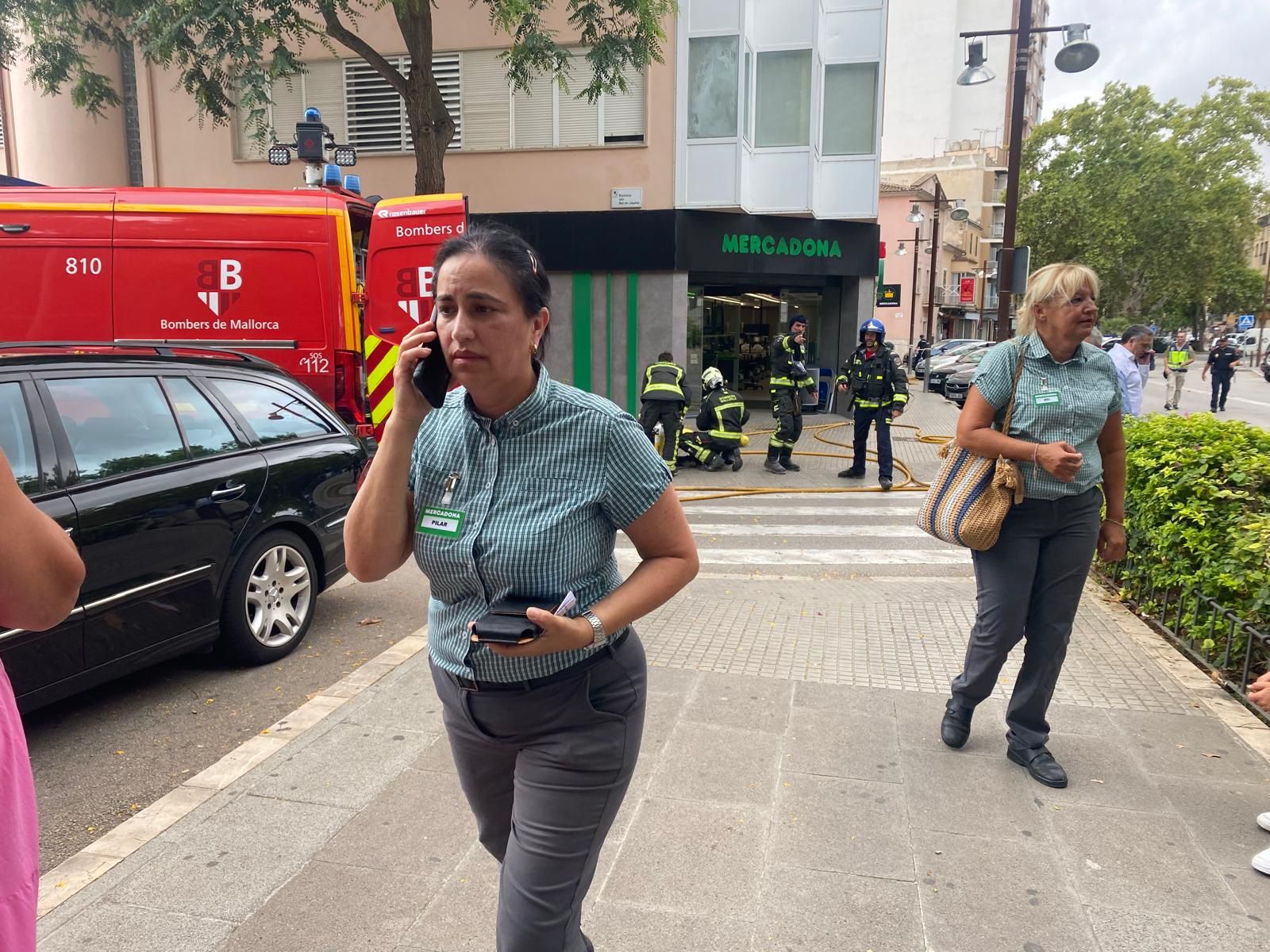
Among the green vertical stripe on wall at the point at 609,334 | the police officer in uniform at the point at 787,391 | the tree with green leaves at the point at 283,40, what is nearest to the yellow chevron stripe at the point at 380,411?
the tree with green leaves at the point at 283,40

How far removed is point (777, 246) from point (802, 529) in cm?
979

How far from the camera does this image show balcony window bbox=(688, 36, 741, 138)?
15.5m

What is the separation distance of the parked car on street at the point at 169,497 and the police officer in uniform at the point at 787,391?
695cm

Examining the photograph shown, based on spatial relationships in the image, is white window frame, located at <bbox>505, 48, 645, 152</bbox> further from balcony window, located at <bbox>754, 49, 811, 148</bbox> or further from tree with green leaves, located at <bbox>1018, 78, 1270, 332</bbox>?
tree with green leaves, located at <bbox>1018, 78, 1270, 332</bbox>

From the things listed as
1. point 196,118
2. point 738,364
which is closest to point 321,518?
point 196,118

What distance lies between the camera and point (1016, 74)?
12.4 meters

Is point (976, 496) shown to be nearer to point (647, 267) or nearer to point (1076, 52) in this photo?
point (1076, 52)

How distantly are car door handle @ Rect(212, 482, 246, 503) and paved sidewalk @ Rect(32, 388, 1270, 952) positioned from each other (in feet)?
3.55

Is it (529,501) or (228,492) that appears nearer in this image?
(529,501)

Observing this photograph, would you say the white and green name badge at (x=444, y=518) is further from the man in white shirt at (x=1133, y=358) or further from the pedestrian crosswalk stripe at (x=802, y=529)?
the man in white shirt at (x=1133, y=358)

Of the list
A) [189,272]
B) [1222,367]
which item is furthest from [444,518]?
[1222,367]

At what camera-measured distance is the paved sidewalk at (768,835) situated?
249 cm

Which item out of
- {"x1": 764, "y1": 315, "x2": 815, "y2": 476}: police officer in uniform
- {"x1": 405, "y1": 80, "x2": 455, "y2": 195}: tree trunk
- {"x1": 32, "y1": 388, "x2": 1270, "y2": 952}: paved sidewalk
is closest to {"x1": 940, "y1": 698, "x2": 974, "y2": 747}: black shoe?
{"x1": 32, "y1": 388, "x2": 1270, "y2": 952}: paved sidewalk

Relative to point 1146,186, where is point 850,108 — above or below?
below
